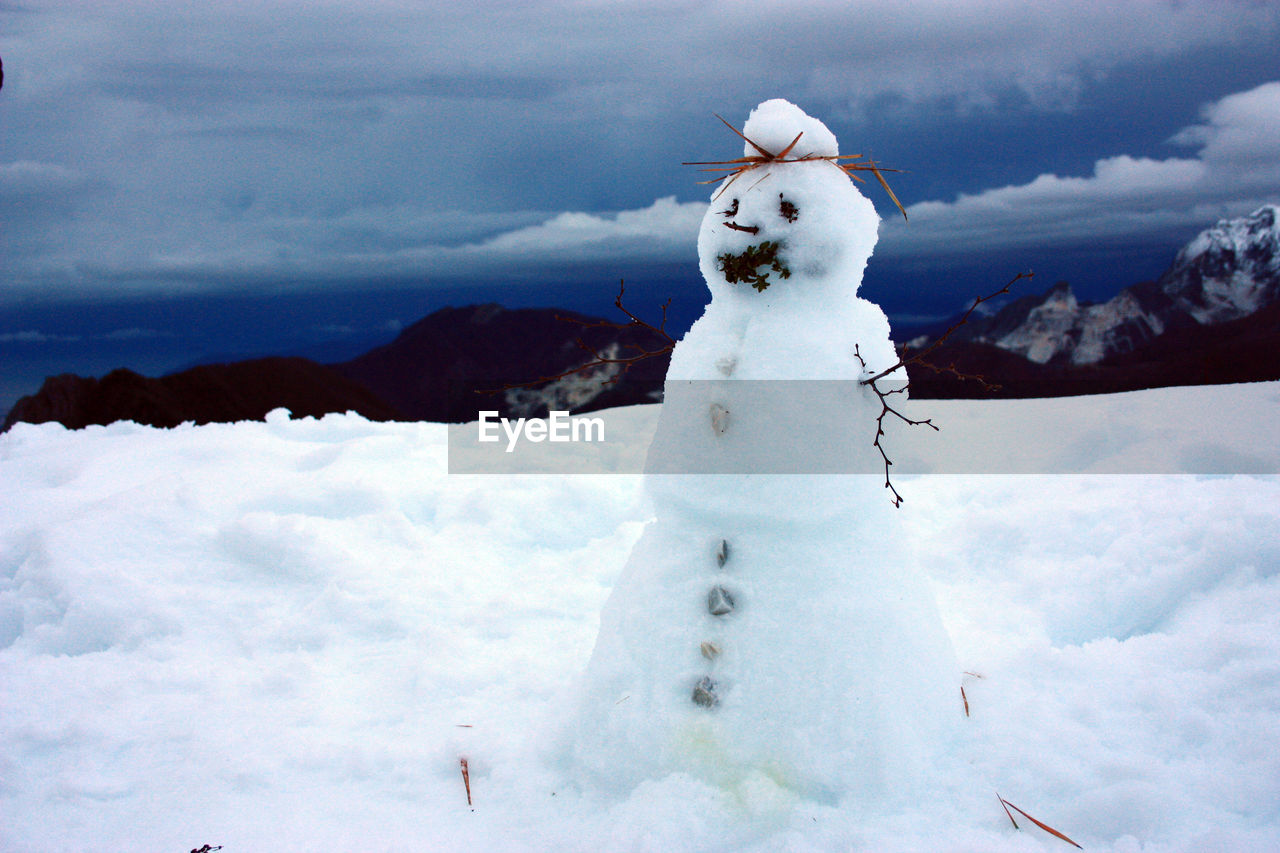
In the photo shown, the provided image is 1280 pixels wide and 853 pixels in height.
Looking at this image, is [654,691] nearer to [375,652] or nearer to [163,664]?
[375,652]

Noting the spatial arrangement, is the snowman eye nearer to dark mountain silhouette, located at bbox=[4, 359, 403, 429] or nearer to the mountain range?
the mountain range

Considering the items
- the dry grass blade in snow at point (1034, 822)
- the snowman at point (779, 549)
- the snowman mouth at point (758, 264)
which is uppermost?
the snowman mouth at point (758, 264)

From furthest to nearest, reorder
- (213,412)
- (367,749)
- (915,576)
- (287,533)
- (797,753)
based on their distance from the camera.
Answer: (213,412) < (287,533) < (367,749) < (915,576) < (797,753)

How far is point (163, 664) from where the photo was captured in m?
3.74

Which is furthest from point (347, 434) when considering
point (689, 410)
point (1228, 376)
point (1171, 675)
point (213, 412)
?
point (1228, 376)

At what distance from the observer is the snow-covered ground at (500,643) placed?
263cm

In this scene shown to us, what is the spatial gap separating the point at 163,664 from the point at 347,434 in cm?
388

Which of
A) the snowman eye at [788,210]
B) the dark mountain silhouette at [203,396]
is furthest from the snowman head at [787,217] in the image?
the dark mountain silhouette at [203,396]

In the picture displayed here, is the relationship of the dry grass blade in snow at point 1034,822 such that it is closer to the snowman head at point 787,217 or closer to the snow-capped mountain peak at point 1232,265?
the snowman head at point 787,217

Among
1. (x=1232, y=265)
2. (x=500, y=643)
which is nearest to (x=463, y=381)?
(x=500, y=643)

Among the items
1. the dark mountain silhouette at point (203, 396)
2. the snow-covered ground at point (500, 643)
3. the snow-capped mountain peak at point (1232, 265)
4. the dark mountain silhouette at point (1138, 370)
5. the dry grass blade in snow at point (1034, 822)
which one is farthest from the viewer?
the snow-capped mountain peak at point (1232, 265)

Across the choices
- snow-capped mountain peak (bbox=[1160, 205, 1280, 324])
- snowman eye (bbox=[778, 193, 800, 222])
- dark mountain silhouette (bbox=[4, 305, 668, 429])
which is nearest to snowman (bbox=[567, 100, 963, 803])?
snowman eye (bbox=[778, 193, 800, 222])

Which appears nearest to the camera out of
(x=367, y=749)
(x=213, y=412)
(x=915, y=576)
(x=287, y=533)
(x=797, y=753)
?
(x=797, y=753)

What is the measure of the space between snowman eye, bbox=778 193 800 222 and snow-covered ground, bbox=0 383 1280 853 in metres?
1.00
